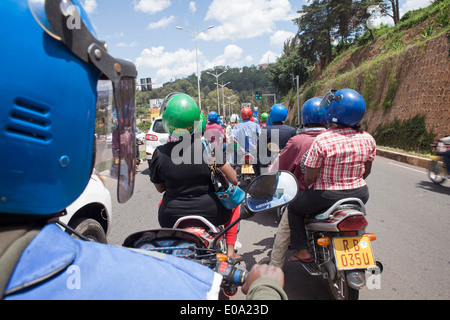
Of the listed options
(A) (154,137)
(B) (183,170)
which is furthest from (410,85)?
(B) (183,170)

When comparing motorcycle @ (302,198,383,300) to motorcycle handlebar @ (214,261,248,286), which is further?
motorcycle @ (302,198,383,300)

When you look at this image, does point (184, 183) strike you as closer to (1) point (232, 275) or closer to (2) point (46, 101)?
(1) point (232, 275)

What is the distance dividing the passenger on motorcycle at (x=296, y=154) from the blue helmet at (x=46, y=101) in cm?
244

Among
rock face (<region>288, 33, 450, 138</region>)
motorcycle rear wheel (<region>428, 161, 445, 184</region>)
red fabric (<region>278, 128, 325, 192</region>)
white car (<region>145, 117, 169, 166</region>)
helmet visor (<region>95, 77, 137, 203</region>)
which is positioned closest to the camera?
helmet visor (<region>95, 77, 137, 203</region>)

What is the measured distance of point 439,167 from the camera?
7137mm

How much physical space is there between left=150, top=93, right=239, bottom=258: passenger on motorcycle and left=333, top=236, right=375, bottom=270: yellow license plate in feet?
3.41

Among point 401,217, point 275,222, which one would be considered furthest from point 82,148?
point 401,217

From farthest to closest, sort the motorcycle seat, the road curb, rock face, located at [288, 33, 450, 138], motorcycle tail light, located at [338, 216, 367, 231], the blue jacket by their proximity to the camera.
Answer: rock face, located at [288, 33, 450, 138] → the road curb → the motorcycle seat → motorcycle tail light, located at [338, 216, 367, 231] → the blue jacket

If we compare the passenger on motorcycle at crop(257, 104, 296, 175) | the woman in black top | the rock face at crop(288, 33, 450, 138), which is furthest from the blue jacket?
the rock face at crop(288, 33, 450, 138)

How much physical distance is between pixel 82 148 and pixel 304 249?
247 centimetres

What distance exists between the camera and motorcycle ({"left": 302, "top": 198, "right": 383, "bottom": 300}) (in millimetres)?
2533

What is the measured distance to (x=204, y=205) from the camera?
2.64 meters

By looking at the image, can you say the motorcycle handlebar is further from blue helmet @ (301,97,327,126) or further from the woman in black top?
blue helmet @ (301,97,327,126)

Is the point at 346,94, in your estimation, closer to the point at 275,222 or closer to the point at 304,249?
the point at 304,249
